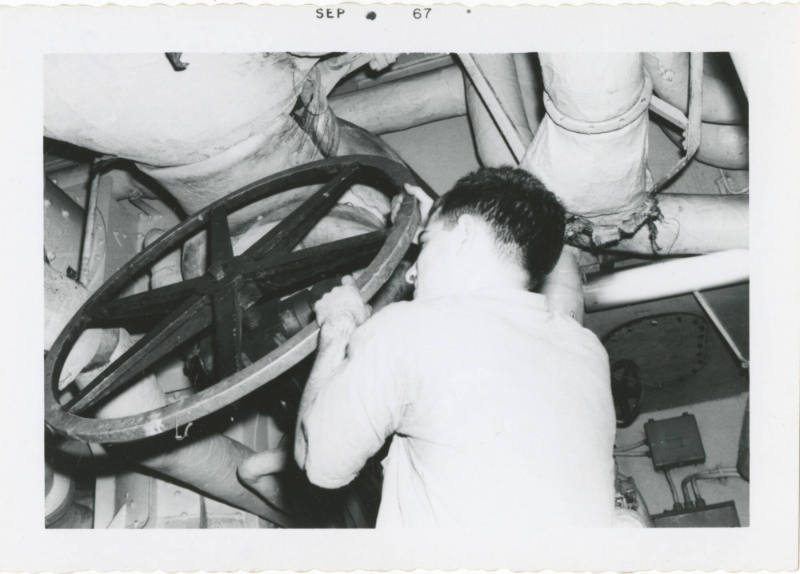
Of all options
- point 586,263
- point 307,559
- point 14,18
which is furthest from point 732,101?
point 14,18

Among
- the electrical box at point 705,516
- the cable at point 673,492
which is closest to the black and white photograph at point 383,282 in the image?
the electrical box at point 705,516

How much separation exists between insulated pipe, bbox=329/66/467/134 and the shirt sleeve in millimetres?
1326

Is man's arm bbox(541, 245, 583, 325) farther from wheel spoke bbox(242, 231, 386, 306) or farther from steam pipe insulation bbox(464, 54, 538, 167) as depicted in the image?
wheel spoke bbox(242, 231, 386, 306)

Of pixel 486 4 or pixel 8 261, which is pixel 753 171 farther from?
pixel 8 261

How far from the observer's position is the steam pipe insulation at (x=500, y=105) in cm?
179

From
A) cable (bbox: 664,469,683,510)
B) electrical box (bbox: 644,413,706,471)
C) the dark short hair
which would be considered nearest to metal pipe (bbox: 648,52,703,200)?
the dark short hair

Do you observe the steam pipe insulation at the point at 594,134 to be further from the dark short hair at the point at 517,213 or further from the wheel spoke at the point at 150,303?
the wheel spoke at the point at 150,303

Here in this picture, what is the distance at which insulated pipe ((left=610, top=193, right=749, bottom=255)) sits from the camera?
183cm

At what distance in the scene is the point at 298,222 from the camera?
1.43 metres

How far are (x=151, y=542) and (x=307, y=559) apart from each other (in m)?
0.31

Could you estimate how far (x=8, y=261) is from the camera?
133cm

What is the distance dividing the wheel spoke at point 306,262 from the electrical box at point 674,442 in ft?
6.27

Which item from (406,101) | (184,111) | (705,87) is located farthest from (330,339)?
(705,87)

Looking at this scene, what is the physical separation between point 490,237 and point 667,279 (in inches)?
40.9
